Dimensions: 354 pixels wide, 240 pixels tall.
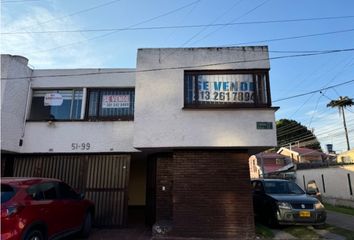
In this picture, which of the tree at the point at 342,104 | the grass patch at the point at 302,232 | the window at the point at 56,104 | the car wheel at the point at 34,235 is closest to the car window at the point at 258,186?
the grass patch at the point at 302,232

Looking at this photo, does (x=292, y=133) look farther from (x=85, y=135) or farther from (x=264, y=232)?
(x=85, y=135)

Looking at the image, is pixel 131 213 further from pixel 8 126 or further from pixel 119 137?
pixel 8 126

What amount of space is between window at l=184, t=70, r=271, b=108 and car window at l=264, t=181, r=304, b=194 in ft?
13.0

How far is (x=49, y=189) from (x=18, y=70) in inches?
229

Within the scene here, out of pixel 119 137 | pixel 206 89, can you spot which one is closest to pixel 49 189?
pixel 119 137

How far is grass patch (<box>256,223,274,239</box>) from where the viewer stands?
373 inches

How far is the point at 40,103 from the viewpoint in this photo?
12461 mm

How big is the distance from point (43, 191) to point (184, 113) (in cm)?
457

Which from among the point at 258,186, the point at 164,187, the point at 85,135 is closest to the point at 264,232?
the point at 258,186

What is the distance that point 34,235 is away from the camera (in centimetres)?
672

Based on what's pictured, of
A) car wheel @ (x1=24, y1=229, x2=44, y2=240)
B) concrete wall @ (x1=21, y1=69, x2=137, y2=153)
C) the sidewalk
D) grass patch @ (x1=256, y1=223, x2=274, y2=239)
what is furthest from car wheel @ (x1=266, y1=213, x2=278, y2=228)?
car wheel @ (x1=24, y1=229, x2=44, y2=240)

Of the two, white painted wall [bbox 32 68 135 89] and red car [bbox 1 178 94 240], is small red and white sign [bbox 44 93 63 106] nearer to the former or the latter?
white painted wall [bbox 32 68 135 89]

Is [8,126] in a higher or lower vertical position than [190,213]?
higher

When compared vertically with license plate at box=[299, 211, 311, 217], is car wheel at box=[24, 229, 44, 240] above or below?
below
